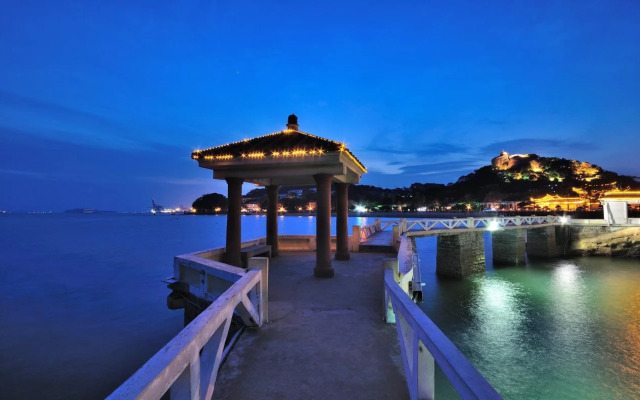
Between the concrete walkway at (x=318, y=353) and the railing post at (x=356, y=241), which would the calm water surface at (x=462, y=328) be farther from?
the railing post at (x=356, y=241)

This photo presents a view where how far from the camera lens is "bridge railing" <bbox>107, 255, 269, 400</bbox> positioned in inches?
78.1

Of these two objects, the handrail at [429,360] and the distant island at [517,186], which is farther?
the distant island at [517,186]

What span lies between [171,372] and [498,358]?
1494cm

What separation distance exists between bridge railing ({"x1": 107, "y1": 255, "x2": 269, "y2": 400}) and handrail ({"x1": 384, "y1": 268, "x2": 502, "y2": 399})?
1.90m

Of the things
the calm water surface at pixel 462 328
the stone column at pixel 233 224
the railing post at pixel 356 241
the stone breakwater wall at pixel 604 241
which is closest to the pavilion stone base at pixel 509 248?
the calm water surface at pixel 462 328

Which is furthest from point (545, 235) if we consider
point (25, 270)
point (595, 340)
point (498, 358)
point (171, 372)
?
point (25, 270)

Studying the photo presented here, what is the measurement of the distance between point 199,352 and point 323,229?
733 centimetres

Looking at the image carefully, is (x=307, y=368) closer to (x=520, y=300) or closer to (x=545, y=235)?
(x=520, y=300)

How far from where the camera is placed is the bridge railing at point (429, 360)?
1966 millimetres

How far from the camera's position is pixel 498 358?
1307 centimetres

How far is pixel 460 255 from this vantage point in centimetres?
2741

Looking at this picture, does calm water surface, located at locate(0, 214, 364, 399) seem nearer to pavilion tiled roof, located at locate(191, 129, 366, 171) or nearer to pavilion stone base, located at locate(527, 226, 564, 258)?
pavilion tiled roof, located at locate(191, 129, 366, 171)

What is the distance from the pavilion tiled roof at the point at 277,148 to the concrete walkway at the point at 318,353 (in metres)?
4.76

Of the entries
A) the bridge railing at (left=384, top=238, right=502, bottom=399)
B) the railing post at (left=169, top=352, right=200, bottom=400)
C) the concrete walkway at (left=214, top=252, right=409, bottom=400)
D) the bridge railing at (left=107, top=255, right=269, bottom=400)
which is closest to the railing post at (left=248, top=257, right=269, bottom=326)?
the bridge railing at (left=107, top=255, right=269, bottom=400)
